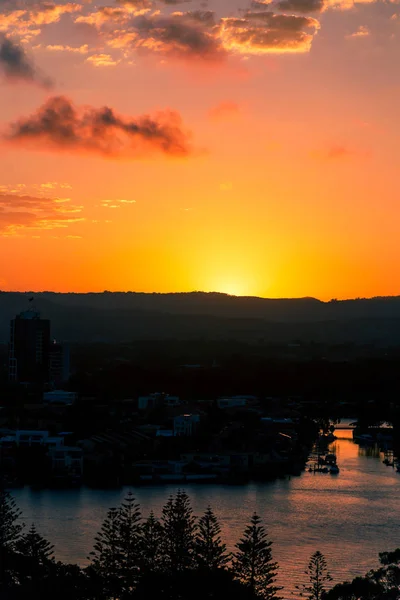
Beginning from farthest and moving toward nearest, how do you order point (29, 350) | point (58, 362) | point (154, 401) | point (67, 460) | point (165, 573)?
point (58, 362) → point (29, 350) → point (154, 401) → point (67, 460) → point (165, 573)

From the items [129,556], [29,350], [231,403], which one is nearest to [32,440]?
[231,403]

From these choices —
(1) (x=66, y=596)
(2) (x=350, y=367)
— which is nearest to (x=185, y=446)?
(1) (x=66, y=596)

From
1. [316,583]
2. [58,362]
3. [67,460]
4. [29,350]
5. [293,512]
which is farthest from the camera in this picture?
[58,362]

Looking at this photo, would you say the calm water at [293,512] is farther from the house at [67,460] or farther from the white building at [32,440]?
the white building at [32,440]

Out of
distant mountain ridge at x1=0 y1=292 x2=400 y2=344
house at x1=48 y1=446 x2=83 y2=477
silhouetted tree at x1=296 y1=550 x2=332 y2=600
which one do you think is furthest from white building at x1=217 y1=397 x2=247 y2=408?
distant mountain ridge at x1=0 y1=292 x2=400 y2=344

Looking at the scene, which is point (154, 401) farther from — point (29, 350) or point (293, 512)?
point (293, 512)

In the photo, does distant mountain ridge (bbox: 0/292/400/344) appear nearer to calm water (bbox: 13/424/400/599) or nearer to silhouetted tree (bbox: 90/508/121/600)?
calm water (bbox: 13/424/400/599)

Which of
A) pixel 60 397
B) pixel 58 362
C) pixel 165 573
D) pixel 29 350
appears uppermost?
pixel 29 350

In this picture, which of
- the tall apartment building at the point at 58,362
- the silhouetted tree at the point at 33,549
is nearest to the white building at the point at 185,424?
the tall apartment building at the point at 58,362
